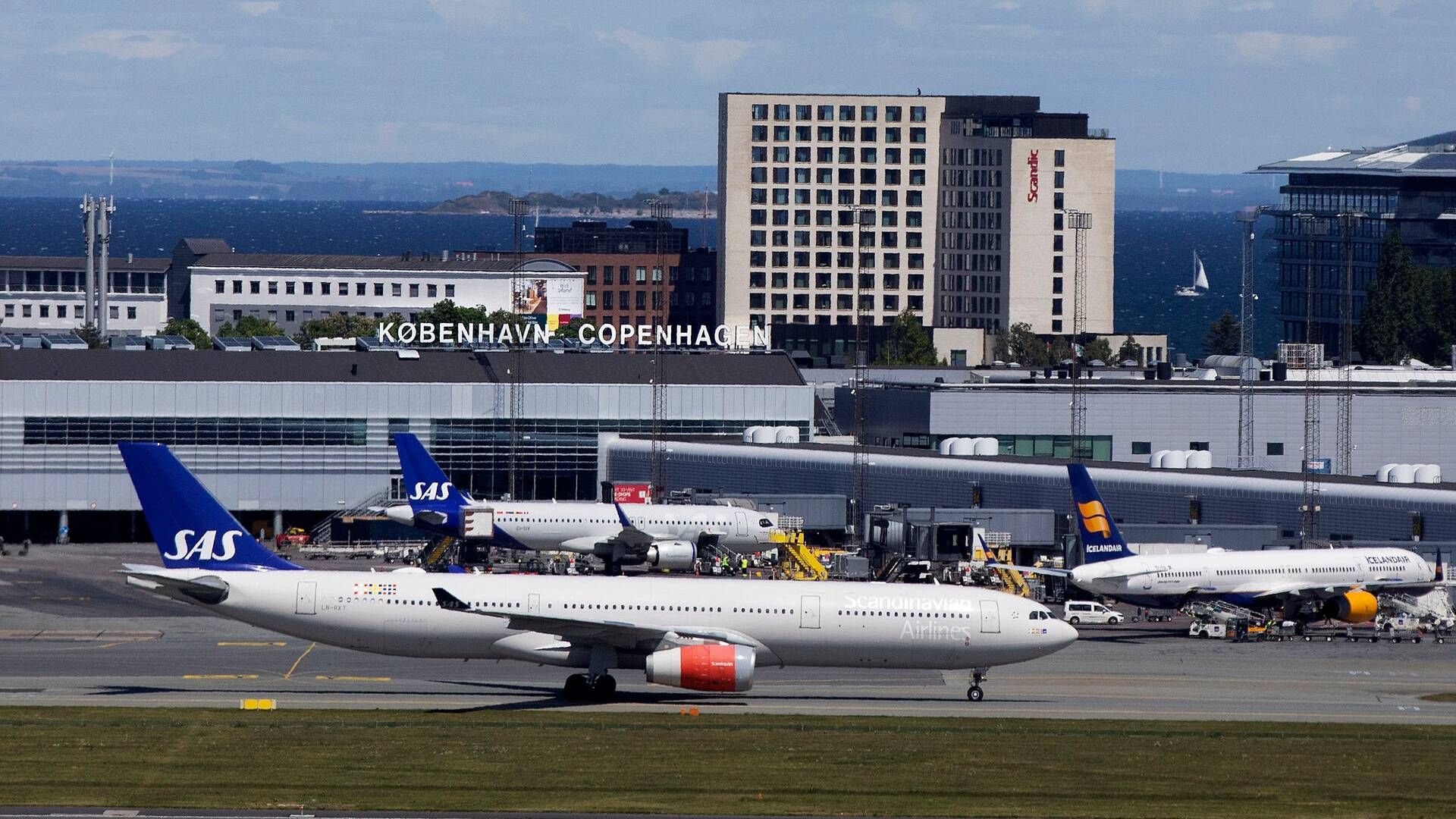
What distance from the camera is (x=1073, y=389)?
430 feet

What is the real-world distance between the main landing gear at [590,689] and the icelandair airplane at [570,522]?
44.6 meters

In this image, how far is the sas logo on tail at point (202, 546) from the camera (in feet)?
228

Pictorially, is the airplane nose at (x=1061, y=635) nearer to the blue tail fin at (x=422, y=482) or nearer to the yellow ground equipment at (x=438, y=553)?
the blue tail fin at (x=422, y=482)

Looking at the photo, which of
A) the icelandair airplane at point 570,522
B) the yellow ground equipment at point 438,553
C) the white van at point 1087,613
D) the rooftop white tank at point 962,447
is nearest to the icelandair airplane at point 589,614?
the white van at point 1087,613

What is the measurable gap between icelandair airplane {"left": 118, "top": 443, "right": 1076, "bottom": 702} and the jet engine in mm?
41866

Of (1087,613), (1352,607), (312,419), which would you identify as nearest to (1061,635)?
(1087,613)

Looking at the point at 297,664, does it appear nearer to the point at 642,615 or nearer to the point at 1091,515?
the point at 642,615

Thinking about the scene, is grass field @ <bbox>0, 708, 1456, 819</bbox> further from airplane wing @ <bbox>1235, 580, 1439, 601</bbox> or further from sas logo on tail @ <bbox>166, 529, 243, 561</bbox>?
airplane wing @ <bbox>1235, 580, 1439, 601</bbox>

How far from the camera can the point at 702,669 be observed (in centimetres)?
6638

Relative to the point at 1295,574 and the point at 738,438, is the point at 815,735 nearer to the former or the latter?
the point at 1295,574

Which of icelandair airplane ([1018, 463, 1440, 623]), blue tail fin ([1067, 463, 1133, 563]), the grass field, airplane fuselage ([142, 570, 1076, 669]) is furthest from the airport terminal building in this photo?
the grass field

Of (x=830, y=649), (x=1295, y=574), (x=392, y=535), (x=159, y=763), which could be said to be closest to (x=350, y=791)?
(x=159, y=763)

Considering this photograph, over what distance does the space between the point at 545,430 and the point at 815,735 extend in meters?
78.9

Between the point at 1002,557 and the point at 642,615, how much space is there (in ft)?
152
